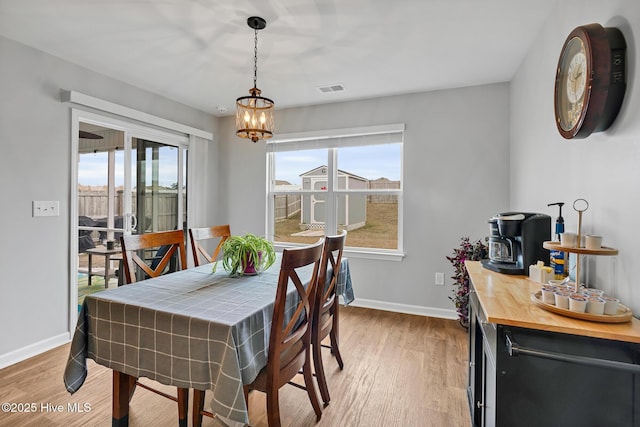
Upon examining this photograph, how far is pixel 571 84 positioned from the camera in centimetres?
150

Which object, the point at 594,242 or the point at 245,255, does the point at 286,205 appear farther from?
the point at 594,242

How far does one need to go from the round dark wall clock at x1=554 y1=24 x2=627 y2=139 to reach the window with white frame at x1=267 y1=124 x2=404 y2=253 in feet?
7.16

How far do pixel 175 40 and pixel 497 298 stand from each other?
2.67 m

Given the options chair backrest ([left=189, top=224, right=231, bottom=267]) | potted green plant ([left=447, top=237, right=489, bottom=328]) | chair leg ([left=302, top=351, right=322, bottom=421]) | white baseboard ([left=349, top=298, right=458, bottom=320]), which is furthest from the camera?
white baseboard ([left=349, top=298, right=458, bottom=320])

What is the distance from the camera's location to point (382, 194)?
3.74 meters

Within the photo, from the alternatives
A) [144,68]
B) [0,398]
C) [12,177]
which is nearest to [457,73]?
[144,68]

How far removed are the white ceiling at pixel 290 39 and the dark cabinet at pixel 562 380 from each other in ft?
6.38

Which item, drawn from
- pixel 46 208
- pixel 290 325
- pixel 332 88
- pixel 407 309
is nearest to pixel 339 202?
pixel 332 88

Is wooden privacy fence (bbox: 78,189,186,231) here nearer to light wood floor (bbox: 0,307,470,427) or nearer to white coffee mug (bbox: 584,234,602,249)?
light wood floor (bbox: 0,307,470,427)

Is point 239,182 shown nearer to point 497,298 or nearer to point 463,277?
point 463,277

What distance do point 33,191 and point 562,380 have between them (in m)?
3.49

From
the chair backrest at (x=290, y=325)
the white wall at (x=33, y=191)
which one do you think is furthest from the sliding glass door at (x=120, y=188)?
the chair backrest at (x=290, y=325)

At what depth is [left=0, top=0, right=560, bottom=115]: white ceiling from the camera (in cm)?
203

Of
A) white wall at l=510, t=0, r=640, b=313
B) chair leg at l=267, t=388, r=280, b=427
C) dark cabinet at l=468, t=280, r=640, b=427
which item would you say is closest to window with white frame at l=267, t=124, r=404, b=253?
white wall at l=510, t=0, r=640, b=313
